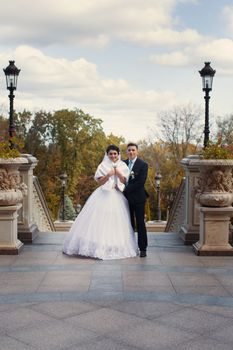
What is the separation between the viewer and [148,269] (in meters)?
9.48

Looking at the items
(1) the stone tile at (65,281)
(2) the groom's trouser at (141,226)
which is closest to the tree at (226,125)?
(2) the groom's trouser at (141,226)

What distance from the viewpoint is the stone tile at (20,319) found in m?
6.29

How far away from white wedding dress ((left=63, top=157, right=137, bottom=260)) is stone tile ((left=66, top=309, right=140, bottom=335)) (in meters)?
3.59

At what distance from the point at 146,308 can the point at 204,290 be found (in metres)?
1.33

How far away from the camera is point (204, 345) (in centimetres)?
566

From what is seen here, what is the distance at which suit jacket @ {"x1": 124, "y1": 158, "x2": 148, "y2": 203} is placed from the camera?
10.7 meters

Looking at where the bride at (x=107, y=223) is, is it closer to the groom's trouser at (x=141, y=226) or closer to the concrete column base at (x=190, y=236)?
the groom's trouser at (x=141, y=226)

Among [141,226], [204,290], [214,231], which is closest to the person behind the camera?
[204,290]

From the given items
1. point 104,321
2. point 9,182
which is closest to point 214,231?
point 9,182

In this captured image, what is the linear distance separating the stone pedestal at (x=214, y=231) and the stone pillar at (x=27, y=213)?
3.78 metres

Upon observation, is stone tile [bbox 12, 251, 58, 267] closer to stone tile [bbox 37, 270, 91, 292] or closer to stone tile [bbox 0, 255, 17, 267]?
stone tile [bbox 0, 255, 17, 267]

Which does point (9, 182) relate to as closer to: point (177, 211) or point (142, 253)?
point (142, 253)

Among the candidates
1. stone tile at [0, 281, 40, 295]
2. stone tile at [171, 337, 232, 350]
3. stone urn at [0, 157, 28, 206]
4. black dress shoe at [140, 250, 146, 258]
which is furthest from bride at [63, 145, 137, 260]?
stone tile at [171, 337, 232, 350]

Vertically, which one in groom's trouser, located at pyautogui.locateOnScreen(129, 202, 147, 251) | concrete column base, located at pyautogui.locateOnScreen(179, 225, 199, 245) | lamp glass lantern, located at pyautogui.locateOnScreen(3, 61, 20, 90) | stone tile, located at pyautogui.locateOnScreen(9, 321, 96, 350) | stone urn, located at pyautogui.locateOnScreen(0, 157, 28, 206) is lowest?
stone tile, located at pyautogui.locateOnScreen(9, 321, 96, 350)
